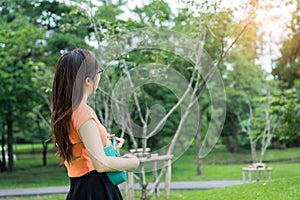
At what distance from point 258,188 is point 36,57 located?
1008 centimetres

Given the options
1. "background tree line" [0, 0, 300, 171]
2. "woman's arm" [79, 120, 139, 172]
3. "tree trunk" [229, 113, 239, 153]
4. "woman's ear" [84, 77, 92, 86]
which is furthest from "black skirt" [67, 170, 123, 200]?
"tree trunk" [229, 113, 239, 153]

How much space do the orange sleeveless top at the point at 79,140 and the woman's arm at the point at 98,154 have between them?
0.04 m

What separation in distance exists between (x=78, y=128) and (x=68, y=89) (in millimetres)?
197

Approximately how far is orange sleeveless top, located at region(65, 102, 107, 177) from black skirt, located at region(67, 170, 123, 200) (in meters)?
0.03

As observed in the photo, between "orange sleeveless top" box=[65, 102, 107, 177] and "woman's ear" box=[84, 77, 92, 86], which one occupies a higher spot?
"woman's ear" box=[84, 77, 92, 86]

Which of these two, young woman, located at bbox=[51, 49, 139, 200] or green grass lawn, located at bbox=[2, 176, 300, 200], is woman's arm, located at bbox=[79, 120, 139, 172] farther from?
green grass lawn, located at bbox=[2, 176, 300, 200]

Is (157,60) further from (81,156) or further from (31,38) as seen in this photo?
(31,38)

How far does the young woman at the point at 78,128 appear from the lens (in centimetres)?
198

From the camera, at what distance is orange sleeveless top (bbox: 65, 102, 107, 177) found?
1.96 metres

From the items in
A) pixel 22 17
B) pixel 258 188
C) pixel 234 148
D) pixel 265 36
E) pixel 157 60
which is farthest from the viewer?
pixel 234 148

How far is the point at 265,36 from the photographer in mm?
20984

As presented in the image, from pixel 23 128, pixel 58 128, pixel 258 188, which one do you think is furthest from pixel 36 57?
pixel 58 128

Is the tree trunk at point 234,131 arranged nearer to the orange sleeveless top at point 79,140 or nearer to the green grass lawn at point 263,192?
the green grass lawn at point 263,192

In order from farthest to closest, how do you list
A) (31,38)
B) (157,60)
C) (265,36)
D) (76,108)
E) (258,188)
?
(265,36) → (31,38) → (157,60) → (258,188) → (76,108)
